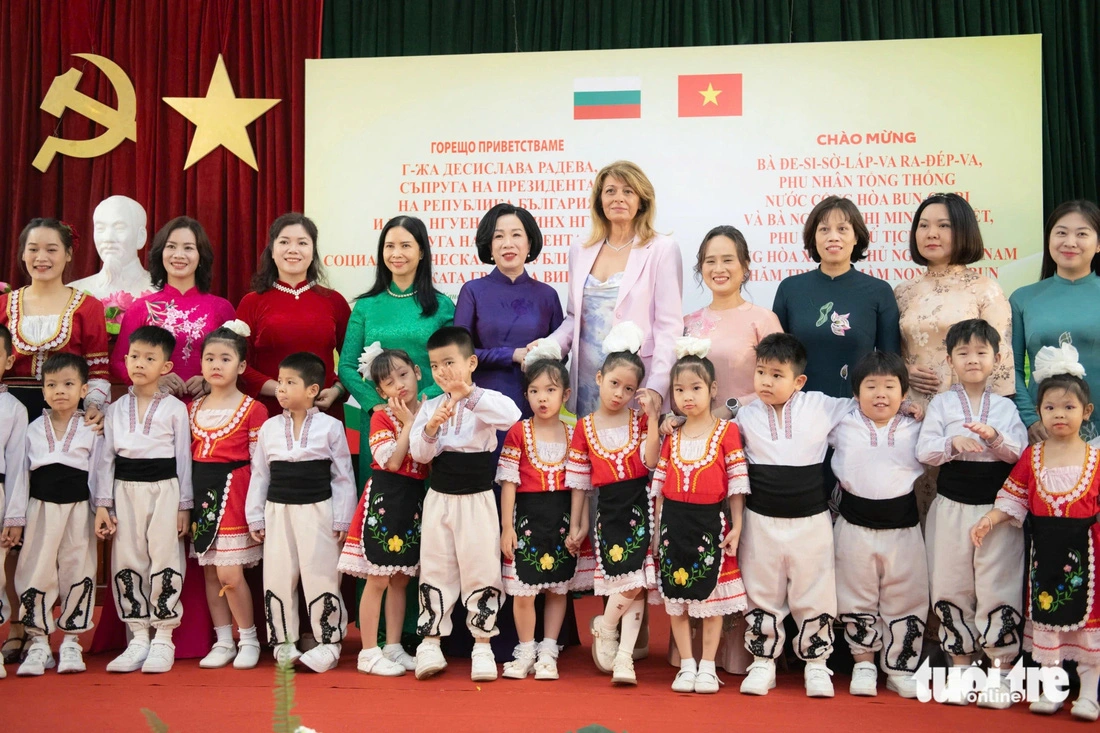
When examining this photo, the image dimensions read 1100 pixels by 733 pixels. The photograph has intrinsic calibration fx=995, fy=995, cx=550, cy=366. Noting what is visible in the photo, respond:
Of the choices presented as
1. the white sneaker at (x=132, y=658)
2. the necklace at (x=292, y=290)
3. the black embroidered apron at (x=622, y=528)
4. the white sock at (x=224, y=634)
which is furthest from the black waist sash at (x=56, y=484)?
the black embroidered apron at (x=622, y=528)

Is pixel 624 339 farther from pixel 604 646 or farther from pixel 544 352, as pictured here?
pixel 604 646

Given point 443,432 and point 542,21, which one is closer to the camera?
point 443,432

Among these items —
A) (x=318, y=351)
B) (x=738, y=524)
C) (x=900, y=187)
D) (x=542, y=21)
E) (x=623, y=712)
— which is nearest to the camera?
(x=623, y=712)

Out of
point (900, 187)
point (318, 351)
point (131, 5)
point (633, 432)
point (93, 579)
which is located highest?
point (131, 5)

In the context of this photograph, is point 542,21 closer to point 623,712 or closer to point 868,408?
point 868,408

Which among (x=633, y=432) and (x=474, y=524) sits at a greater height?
(x=633, y=432)

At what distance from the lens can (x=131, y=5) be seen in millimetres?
5223

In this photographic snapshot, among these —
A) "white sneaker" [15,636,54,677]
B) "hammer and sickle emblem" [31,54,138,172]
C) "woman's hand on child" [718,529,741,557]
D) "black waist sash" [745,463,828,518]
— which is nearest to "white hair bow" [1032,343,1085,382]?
"black waist sash" [745,463,828,518]

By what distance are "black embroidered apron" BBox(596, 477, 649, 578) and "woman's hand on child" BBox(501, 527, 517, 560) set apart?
0.15m

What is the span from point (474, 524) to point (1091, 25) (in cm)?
387

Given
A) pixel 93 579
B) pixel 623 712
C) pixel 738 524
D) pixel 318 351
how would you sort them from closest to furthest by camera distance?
pixel 623 712 → pixel 738 524 → pixel 93 579 → pixel 318 351

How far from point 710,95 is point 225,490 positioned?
2.87 metres

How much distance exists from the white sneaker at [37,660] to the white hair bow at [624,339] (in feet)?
6.81

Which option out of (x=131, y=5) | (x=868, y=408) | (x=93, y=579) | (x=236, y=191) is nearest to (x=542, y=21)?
(x=236, y=191)
